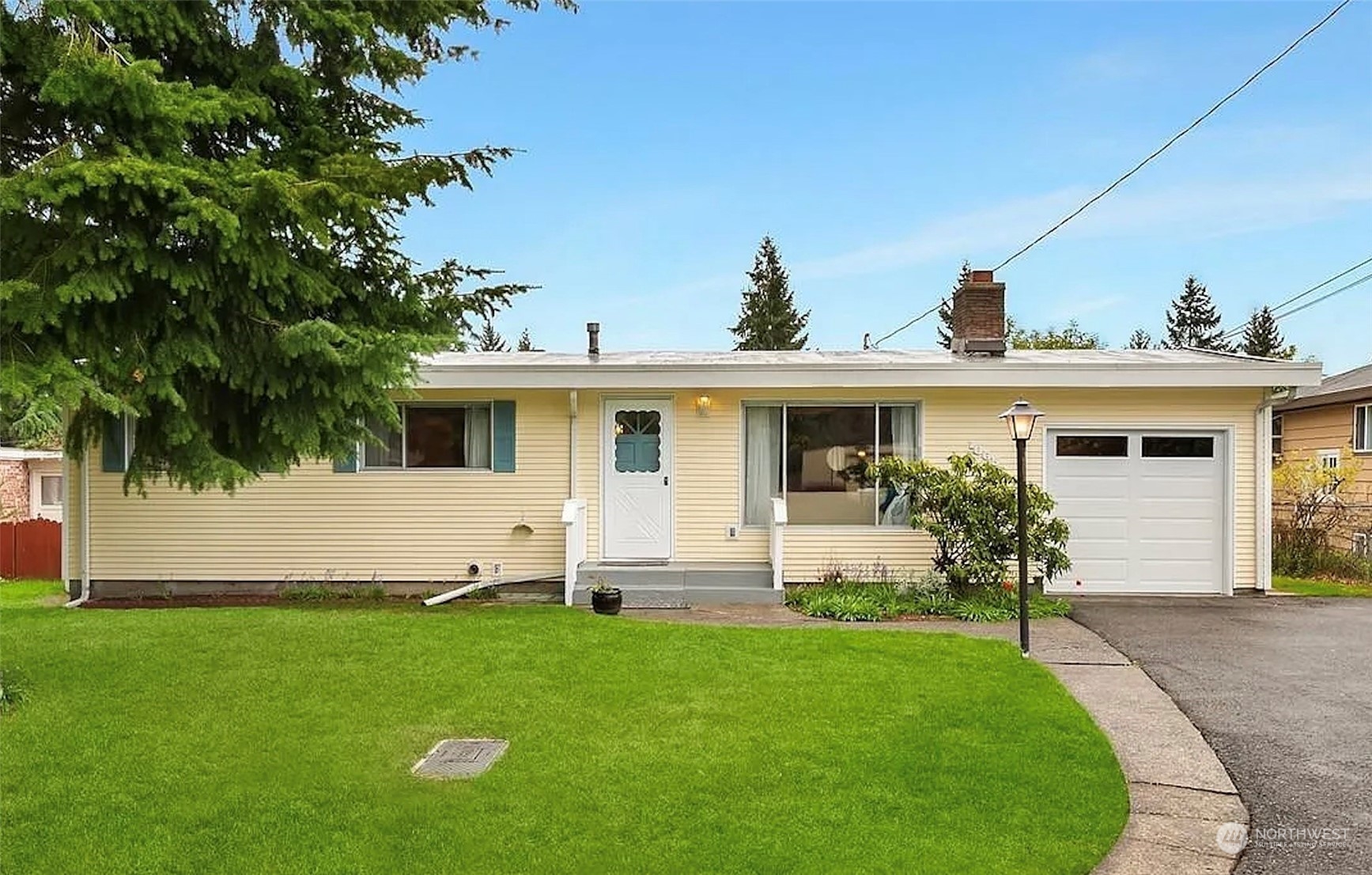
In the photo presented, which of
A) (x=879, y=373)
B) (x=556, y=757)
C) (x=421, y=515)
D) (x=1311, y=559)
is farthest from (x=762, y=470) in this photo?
(x=1311, y=559)

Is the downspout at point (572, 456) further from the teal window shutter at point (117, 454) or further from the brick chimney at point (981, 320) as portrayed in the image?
the teal window shutter at point (117, 454)

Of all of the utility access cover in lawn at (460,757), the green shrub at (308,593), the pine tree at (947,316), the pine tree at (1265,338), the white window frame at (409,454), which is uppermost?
the pine tree at (947,316)

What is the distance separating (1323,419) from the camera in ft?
54.0

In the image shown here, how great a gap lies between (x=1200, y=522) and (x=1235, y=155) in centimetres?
1048

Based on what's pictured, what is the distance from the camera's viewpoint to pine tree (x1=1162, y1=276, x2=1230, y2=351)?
41.4 metres

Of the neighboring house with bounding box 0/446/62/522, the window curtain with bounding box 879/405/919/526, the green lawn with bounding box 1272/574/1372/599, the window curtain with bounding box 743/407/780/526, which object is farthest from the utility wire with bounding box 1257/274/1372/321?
the neighboring house with bounding box 0/446/62/522

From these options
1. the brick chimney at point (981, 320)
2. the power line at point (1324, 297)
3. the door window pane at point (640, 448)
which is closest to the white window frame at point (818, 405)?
the door window pane at point (640, 448)

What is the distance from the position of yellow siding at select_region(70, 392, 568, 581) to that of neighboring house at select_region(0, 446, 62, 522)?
41.3 feet

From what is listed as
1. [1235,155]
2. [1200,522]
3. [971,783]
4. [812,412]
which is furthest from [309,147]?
[1235,155]

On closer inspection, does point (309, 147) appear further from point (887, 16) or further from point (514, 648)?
point (887, 16)

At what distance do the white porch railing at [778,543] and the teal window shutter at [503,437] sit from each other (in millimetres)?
3107

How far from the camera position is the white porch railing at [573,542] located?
9.26 m

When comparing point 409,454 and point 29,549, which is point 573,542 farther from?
point 29,549

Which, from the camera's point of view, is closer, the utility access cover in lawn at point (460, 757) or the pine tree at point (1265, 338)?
the utility access cover in lawn at point (460, 757)
